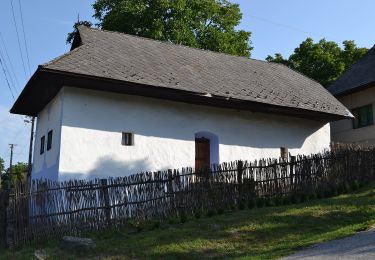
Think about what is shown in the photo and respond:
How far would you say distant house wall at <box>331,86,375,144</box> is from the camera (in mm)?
21406

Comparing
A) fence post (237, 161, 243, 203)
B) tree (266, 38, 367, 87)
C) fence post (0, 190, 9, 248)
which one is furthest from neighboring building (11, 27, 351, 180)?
tree (266, 38, 367, 87)

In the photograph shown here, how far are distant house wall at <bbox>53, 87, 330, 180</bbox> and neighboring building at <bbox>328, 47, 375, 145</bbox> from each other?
519cm

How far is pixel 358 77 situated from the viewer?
22.9 meters

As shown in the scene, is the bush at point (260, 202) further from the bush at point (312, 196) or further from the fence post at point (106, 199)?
the fence post at point (106, 199)

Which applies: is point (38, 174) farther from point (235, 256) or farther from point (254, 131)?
point (235, 256)

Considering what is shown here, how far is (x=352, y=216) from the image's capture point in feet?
34.9

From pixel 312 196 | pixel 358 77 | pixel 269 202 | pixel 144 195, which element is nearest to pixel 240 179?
pixel 269 202

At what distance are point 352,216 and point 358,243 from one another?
251 centimetres

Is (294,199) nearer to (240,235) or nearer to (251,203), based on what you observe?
(251,203)

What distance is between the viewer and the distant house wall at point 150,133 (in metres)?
13.8

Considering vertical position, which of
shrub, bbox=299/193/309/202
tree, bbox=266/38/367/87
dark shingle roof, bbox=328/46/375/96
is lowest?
shrub, bbox=299/193/309/202

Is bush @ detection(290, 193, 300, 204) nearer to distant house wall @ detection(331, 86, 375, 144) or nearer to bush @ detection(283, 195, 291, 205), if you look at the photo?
bush @ detection(283, 195, 291, 205)

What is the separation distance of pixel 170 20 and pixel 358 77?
34.6ft

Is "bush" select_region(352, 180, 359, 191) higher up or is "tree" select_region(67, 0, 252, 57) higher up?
"tree" select_region(67, 0, 252, 57)
